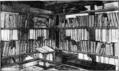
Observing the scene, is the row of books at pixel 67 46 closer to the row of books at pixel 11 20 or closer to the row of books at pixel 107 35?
the row of books at pixel 107 35

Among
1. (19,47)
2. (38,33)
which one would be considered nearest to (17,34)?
(19,47)

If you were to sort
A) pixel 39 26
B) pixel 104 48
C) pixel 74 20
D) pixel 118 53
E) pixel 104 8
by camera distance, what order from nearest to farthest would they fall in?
pixel 118 53, pixel 104 48, pixel 104 8, pixel 74 20, pixel 39 26

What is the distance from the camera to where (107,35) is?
7.42 feet

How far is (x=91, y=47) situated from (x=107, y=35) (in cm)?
42

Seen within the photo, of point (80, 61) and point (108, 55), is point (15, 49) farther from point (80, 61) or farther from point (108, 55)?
Answer: point (108, 55)

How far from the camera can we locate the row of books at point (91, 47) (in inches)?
88.1

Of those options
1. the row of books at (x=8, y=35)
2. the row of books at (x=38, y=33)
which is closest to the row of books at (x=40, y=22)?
the row of books at (x=38, y=33)

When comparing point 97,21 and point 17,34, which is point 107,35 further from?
point 17,34

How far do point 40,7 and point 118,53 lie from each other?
2.21m

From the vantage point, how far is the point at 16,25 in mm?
2459

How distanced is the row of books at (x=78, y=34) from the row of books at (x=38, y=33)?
0.59m

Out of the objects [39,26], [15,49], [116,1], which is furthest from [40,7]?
[116,1]

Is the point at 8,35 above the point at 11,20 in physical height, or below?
below

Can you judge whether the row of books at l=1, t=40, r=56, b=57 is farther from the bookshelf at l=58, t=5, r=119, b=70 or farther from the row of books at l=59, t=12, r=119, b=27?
the row of books at l=59, t=12, r=119, b=27
